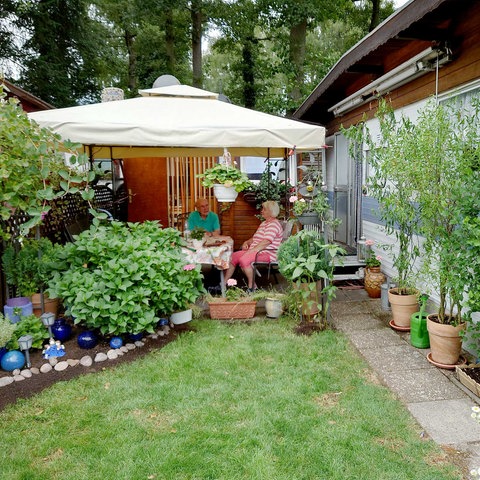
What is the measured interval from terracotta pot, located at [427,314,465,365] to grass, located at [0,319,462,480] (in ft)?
1.82

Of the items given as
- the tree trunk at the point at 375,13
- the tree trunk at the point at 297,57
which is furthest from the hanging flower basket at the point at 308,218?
the tree trunk at the point at 375,13

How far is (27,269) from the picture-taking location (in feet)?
11.8

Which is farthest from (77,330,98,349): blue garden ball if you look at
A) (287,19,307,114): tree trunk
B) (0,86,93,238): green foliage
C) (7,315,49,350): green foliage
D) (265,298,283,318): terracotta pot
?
(287,19,307,114): tree trunk

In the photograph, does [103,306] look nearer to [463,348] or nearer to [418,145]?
[418,145]

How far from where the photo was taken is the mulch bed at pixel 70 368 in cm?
280

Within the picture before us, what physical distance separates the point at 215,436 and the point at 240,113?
3.25 metres

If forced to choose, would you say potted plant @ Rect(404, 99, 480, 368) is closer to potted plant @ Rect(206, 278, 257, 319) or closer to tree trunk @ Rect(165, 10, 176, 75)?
potted plant @ Rect(206, 278, 257, 319)

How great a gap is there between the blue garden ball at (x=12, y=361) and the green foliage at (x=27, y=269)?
0.69 meters

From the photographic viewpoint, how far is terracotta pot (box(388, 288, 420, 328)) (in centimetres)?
380

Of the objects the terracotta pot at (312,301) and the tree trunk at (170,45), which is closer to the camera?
the terracotta pot at (312,301)

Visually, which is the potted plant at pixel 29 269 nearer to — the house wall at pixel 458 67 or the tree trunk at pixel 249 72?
the house wall at pixel 458 67

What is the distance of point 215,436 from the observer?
229cm

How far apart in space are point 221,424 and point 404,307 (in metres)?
2.16

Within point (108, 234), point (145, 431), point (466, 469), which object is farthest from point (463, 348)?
point (108, 234)
